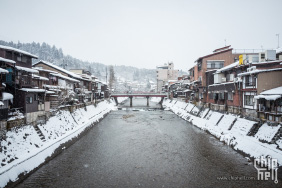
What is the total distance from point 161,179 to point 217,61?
1286 inches

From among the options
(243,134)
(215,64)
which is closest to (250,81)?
(243,134)

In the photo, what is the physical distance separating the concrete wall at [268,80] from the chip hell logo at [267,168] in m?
10.1

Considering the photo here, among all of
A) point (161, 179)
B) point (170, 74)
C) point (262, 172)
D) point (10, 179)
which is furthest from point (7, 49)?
point (170, 74)

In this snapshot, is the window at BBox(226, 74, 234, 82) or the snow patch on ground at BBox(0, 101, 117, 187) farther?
the window at BBox(226, 74, 234, 82)

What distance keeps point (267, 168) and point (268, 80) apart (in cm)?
1196

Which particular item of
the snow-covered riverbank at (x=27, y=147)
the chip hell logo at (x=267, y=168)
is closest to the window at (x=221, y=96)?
the chip hell logo at (x=267, y=168)

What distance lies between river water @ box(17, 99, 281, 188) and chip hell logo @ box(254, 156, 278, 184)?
501 mm

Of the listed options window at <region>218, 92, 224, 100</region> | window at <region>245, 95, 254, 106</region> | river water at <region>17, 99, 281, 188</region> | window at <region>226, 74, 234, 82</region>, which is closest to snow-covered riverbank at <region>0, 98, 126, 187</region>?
river water at <region>17, 99, 281, 188</region>

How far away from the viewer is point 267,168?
13188 mm

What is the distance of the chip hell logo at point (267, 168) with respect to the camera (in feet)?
40.6

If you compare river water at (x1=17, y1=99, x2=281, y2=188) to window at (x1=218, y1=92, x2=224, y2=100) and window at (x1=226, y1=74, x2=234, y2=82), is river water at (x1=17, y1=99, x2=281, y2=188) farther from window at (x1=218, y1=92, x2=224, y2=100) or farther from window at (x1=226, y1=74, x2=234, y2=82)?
window at (x1=226, y1=74, x2=234, y2=82)

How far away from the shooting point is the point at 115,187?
37.5ft

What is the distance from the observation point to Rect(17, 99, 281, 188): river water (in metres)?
12.1

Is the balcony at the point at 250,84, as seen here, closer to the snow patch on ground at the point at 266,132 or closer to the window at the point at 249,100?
the window at the point at 249,100
